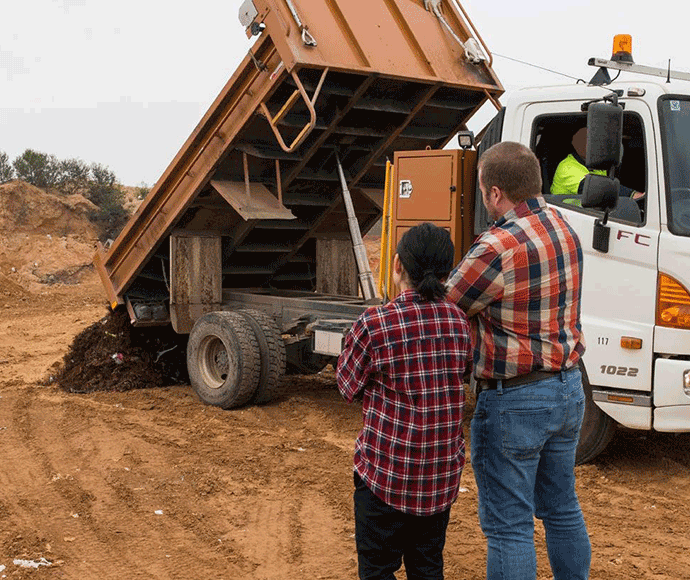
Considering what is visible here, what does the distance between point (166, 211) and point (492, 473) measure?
531cm

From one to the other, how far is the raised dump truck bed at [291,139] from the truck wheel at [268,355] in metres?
0.90

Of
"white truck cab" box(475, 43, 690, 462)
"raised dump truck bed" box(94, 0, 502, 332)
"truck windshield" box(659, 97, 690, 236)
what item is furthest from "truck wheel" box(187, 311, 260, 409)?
"truck windshield" box(659, 97, 690, 236)

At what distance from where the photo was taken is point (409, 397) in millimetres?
3076

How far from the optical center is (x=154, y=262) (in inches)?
336

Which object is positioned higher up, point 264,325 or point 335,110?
point 335,110

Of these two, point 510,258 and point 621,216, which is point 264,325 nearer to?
point 621,216

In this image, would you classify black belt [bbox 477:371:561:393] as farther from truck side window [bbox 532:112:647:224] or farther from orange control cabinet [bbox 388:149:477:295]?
orange control cabinet [bbox 388:149:477:295]

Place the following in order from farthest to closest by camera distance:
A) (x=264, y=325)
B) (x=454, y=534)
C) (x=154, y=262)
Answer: (x=154, y=262)
(x=264, y=325)
(x=454, y=534)

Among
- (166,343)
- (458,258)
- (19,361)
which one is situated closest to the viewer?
(458,258)

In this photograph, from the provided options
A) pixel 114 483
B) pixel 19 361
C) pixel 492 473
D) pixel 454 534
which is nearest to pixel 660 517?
pixel 454 534

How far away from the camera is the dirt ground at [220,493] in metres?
4.49

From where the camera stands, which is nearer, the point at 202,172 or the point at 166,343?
the point at 202,172

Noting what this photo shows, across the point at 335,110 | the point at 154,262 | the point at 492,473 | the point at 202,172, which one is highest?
the point at 335,110

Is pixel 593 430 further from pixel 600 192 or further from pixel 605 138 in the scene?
pixel 605 138
